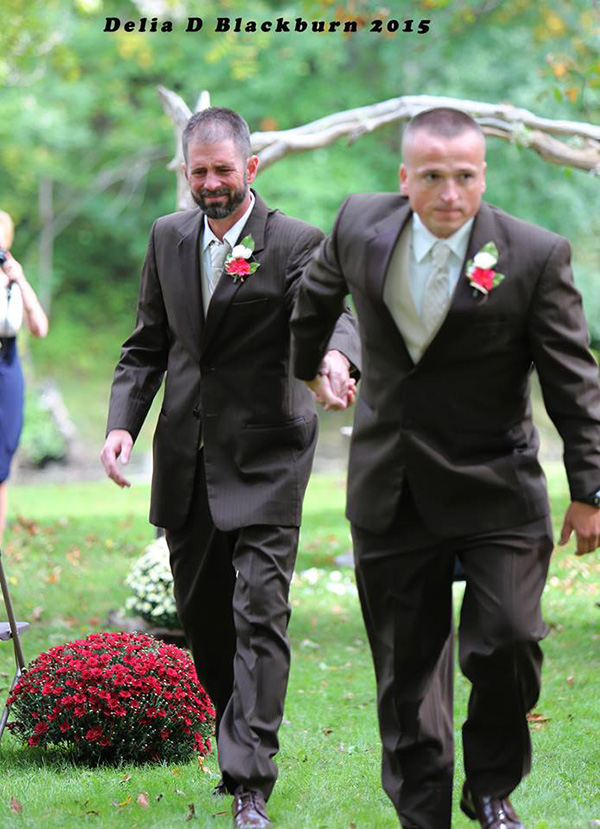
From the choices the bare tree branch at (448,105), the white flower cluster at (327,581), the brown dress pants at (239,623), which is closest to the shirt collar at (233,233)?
the brown dress pants at (239,623)

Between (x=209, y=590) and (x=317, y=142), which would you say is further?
(x=317, y=142)

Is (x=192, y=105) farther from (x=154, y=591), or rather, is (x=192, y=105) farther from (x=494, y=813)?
(x=494, y=813)

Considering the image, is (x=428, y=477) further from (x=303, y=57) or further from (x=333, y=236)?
(x=303, y=57)

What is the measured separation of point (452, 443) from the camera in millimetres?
3922

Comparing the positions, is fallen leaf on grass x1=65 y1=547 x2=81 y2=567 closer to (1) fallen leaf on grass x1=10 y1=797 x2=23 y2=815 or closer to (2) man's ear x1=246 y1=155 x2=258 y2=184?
(1) fallen leaf on grass x1=10 y1=797 x2=23 y2=815

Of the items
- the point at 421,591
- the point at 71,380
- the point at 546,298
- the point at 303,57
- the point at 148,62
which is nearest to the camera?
the point at 546,298

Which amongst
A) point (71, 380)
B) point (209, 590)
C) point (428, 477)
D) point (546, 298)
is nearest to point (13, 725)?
point (209, 590)

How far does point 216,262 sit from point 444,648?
166 centimetres

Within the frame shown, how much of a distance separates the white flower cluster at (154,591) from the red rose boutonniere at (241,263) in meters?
4.17

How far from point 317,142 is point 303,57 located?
17.9 m

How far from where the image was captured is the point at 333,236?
13.4ft

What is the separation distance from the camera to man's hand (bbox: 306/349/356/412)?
437 cm

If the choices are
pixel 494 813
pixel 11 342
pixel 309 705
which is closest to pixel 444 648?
pixel 494 813

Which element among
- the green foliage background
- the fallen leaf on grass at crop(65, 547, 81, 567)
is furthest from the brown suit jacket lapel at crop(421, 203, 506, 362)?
the green foliage background
